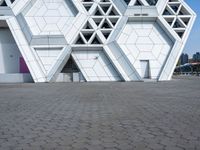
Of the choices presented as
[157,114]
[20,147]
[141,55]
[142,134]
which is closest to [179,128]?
[142,134]

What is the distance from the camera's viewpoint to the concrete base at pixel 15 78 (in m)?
33.2

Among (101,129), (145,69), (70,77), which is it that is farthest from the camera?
(70,77)

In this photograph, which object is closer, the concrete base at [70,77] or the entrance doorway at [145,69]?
the entrance doorway at [145,69]

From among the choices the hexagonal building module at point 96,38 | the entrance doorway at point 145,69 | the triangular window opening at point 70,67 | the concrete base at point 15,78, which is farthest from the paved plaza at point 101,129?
the triangular window opening at point 70,67

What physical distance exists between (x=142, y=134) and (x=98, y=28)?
1104 inches

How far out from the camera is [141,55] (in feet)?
107

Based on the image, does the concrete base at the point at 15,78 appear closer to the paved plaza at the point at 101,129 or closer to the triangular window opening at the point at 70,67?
the triangular window opening at the point at 70,67

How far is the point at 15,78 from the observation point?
109 ft

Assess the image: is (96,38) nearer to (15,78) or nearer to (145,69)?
(145,69)

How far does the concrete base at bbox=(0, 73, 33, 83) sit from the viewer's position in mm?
33188

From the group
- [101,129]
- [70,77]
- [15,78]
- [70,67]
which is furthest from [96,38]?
[101,129]

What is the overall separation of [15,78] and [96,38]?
415 inches

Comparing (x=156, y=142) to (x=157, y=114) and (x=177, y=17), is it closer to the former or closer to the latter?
(x=157, y=114)

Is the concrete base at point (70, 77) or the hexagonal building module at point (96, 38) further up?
the hexagonal building module at point (96, 38)
